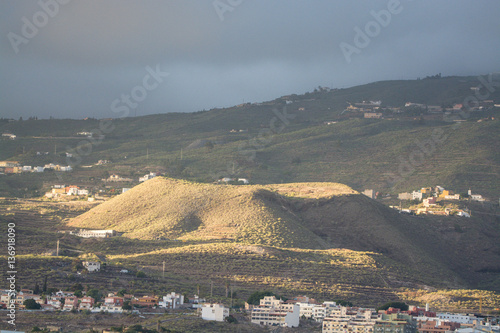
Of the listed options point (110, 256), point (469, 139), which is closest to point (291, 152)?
point (469, 139)

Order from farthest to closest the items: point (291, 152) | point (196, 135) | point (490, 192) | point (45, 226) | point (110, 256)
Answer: point (196, 135)
point (291, 152)
point (490, 192)
point (45, 226)
point (110, 256)

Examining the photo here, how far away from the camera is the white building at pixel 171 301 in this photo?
162ft

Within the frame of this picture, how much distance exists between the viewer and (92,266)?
5641 cm

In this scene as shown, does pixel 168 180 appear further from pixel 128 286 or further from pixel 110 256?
pixel 128 286

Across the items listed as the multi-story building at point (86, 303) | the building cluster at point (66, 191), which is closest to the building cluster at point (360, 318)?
the multi-story building at point (86, 303)

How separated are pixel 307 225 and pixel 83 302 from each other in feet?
106

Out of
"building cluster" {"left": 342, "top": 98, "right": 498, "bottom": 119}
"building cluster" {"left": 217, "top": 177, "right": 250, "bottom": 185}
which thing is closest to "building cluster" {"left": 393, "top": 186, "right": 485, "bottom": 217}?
"building cluster" {"left": 217, "top": 177, "right": 250, "bottom": 185}

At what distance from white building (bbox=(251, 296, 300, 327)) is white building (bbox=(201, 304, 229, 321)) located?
6.83 feet

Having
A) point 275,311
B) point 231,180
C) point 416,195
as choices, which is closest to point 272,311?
point 275,311

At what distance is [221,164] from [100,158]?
65.8 feet

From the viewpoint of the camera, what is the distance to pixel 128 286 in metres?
53.9

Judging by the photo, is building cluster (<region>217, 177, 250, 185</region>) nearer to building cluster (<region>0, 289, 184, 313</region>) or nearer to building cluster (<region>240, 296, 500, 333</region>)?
building cluster (<region>240, 296, 500, 333</region>)

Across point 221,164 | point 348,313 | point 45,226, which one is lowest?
point 348,313

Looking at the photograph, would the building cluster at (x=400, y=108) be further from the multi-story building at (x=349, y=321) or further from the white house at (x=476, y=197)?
the multi-story building at (x=349, y=321)
